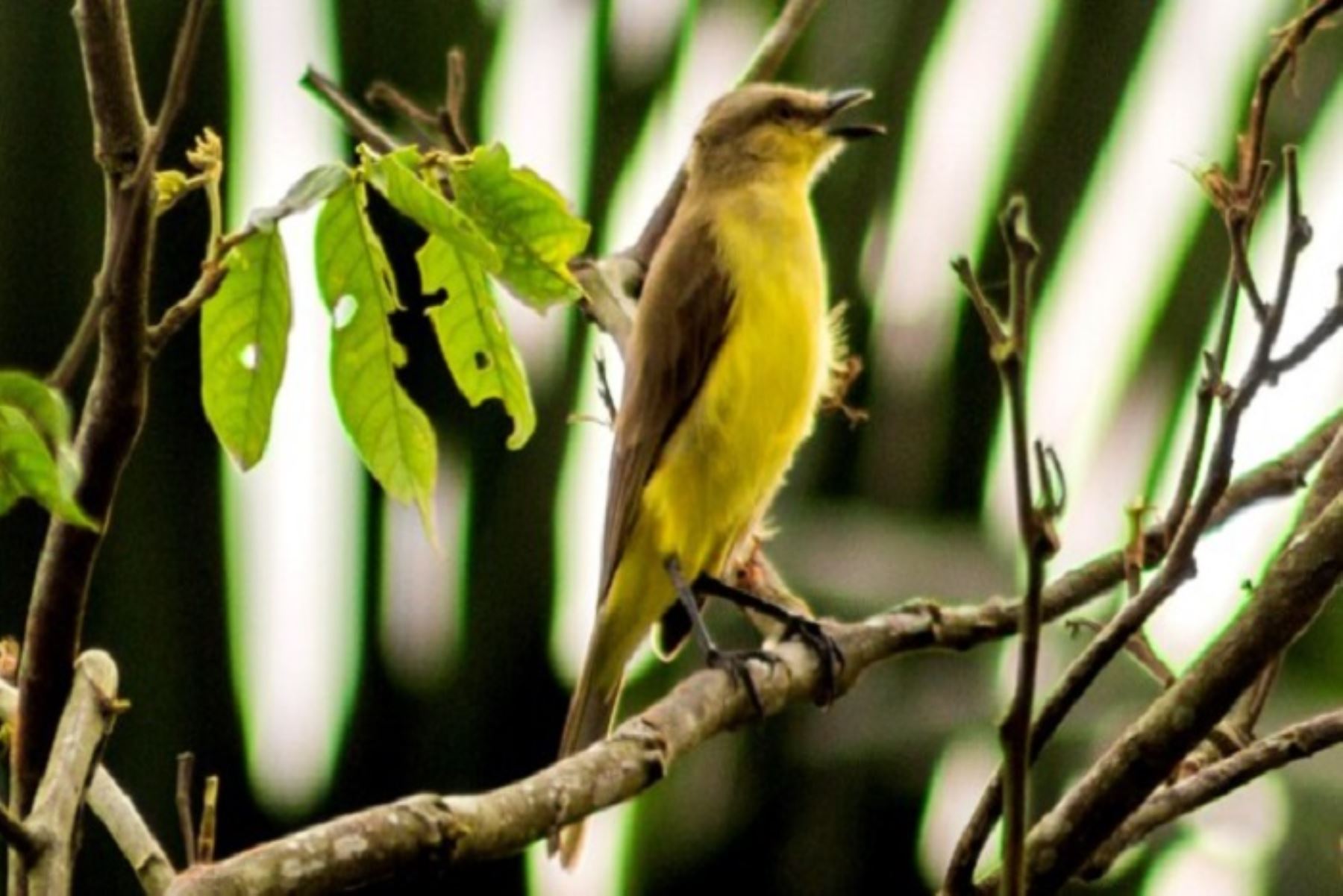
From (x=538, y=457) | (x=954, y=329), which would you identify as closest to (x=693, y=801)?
(x=538, y=457)

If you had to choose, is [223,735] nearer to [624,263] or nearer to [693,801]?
[693,801]

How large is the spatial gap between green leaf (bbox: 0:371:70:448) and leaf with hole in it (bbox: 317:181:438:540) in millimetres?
309

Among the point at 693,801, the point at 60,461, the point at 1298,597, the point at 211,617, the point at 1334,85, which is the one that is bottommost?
the point at 693,801

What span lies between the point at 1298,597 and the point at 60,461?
1.07 m

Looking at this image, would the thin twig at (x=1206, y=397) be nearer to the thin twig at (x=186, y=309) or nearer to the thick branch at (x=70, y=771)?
the thin twig at (x=186, y=309)

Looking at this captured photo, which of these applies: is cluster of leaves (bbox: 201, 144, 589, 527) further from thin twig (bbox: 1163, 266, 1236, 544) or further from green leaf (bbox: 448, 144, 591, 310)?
thin twig (bbox: 1163, 266, 1236, 544)

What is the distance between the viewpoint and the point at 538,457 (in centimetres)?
392

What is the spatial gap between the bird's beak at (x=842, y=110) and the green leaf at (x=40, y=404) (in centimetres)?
266

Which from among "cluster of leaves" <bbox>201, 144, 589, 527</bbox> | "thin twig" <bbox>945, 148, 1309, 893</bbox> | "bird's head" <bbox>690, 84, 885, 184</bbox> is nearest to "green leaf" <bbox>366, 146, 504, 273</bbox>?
"cluster of leaves" <bbox>201, 144, 589, 527</bbox>

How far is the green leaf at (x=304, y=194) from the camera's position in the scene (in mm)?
1932

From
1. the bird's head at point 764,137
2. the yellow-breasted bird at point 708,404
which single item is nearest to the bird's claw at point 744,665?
the yellow-breasted bird at point 708,404

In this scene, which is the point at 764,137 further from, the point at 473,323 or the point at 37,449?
the point at 37,449

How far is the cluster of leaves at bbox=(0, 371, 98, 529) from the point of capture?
172cm

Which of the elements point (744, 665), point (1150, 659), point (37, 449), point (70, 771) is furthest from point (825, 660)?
point (37, 449)
